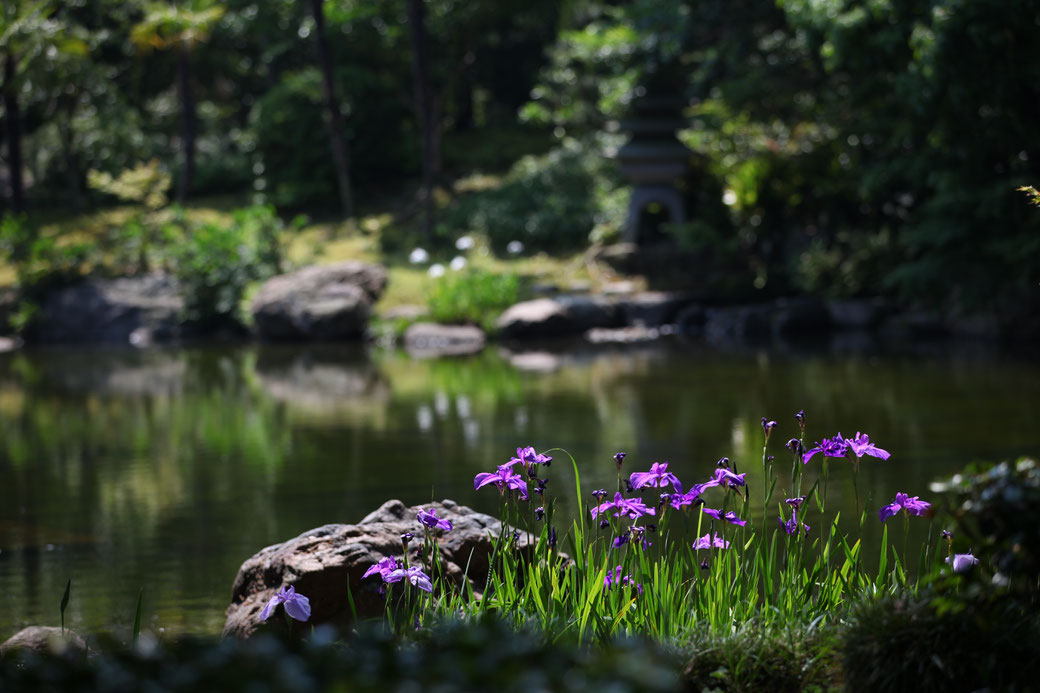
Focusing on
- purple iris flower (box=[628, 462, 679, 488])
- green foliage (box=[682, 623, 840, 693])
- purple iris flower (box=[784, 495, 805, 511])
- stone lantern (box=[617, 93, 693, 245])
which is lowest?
green foliage (box=[682, 623, 840, 693])

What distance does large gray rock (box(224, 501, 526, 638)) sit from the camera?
3938mm

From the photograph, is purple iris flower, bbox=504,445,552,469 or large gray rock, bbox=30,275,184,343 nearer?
purple iris flower, bbox=504,445,552,469

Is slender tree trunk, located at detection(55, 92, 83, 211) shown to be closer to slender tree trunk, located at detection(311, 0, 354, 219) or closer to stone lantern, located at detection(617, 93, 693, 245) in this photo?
slender tree trunk, located at detection(311, 0, 354, 219)

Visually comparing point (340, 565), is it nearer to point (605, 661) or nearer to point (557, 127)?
point (605, 661)

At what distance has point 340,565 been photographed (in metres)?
3.93

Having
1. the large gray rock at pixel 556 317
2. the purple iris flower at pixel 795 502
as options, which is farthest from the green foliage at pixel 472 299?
the purple iris flower at pixel 795 502

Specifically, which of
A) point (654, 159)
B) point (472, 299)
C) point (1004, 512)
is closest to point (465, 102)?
point (654, 159)

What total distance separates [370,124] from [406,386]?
45.5 feet

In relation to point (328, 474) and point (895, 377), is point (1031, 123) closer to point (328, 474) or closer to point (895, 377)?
point (895, 377)

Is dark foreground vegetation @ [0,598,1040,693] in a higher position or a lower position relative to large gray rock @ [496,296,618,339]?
higher

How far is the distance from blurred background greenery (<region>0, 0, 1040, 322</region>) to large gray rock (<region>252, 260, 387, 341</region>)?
149 centimetres

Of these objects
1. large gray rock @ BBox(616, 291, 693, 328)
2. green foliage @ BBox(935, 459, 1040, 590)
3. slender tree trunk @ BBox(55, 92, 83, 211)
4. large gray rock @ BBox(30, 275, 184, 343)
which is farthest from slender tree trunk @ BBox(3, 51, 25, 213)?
green foliage @ BBox(935, 459, 1040, 590)

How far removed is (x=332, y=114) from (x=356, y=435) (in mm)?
14664

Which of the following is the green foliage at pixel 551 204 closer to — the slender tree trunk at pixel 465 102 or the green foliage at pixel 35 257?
the slender tree trunk at pixel 465 102
